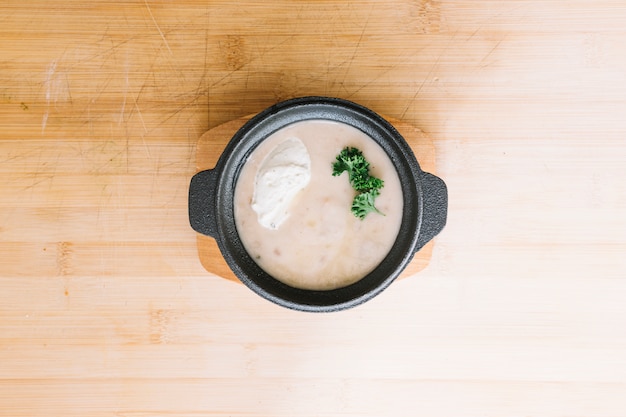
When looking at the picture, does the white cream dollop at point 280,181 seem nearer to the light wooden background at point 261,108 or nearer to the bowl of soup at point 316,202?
the bowl of soup at point 316,202

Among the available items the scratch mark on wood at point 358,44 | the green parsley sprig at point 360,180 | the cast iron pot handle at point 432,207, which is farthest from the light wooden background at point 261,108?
the green parsley sprig at point 360,180

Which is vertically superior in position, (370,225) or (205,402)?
(370,225)

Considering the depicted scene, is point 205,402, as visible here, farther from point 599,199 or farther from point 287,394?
point 599,199

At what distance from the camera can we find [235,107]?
155 cm

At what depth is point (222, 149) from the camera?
147 centimetres

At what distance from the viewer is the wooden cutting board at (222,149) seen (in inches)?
57.7

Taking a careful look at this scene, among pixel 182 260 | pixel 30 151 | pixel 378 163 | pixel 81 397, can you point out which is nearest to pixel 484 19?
pixel 378 163

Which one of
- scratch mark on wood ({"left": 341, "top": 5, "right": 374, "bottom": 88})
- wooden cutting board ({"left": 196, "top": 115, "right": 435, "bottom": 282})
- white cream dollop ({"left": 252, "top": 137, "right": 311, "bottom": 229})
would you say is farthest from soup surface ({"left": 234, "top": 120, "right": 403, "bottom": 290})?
scratch mark on wood ({"left": 341, "top": 5, "right": 374, "bottom": 88})

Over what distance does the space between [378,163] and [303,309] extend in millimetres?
408

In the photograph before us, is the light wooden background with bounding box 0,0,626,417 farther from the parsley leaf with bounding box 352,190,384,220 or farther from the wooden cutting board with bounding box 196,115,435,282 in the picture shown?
the parsley leaf with bounding box 352,190,384,220

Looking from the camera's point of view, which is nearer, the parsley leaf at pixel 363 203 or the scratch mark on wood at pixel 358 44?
the parsley leaf at pixel 363 203

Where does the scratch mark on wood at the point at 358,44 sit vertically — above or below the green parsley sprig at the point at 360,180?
above

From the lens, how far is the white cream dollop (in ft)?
4.50

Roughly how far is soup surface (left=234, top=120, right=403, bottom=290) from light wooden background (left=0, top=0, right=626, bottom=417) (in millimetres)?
192
